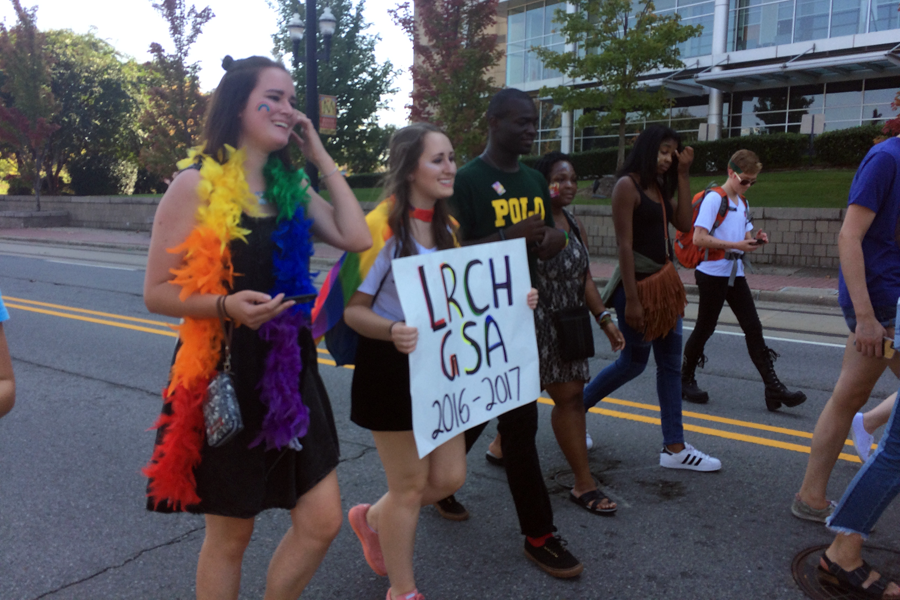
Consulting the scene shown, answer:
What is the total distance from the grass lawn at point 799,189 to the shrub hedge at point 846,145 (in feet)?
2.63

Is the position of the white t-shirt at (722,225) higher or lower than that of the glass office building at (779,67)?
lower

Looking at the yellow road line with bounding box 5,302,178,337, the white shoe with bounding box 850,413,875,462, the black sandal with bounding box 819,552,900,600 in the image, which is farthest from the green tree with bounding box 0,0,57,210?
the black sandal with bounding box 819,552,900,600

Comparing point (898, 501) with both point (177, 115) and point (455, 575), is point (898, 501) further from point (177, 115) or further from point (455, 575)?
point (177, 115)

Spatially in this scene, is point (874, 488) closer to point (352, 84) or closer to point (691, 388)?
Result: point (691, 388)

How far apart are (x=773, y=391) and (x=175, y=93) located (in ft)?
72.1

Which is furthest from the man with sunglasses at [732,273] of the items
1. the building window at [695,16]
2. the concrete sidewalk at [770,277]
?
the building window at [695,16]

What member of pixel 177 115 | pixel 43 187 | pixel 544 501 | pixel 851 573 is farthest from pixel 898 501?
pixel 43 187

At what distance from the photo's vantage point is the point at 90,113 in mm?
32188

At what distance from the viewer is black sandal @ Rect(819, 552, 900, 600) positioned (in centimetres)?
279

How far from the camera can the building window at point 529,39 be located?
3122 centimetres

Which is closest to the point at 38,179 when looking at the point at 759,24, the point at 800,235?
the point at 800,235

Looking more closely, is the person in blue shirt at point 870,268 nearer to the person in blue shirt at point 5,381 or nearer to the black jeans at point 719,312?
the black jeans at point 719,312

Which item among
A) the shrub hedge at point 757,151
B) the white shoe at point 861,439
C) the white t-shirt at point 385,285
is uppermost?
the shrub hedge at point 757,151

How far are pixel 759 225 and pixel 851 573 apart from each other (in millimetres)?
12045
